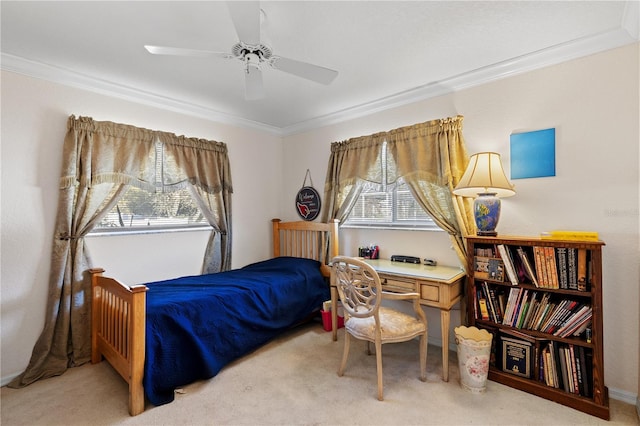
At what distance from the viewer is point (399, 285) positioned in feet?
8.00

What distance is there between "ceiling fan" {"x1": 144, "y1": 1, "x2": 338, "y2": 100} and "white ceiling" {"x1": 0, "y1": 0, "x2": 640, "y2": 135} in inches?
8.4

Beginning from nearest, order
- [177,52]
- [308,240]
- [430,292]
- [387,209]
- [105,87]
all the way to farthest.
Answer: [177,52] → [430,292] → [105,87] → [387,209] → [308,240]

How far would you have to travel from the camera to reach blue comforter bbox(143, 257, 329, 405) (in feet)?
6.57

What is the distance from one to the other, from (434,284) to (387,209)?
1144 millimetres

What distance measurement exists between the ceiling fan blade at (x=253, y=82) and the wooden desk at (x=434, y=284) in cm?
174

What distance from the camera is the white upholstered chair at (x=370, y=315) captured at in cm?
203

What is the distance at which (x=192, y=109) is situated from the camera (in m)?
3.27

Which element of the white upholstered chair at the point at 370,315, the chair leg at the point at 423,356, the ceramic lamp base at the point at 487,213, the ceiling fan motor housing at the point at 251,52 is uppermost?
the ceiling fan motor housing at the point at 251,52

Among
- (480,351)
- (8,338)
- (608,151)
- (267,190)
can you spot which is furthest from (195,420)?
(608,151)

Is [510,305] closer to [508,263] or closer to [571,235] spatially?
[508,263]

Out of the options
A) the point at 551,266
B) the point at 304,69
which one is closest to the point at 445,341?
the point at 551,266

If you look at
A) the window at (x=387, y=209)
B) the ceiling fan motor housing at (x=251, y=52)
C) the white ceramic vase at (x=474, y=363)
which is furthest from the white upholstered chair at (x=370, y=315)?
the ceiling fan motor housing at (x=251, y=52)

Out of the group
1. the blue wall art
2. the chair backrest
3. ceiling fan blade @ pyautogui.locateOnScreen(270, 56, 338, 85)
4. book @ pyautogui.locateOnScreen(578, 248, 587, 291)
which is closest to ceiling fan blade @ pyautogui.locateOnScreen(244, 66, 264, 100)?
ceiling fan blade @ pyautogui.locateOnScreen(270, 56, 338, 85)

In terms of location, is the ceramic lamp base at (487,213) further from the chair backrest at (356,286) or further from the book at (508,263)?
the chair backrest at (356,286)
